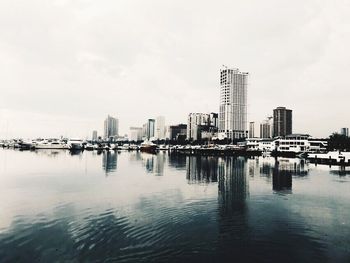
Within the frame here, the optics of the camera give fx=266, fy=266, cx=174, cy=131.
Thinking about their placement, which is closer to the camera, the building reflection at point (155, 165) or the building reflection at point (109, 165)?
the building reflection at point (155, 165)

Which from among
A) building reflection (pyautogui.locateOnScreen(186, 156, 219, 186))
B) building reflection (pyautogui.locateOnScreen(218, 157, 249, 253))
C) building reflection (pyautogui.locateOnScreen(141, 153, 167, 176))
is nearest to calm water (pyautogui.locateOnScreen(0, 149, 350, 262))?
building reflection (pyautogui.locateOnScreen(218, 157, 249, 253))

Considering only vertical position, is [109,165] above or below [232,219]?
below

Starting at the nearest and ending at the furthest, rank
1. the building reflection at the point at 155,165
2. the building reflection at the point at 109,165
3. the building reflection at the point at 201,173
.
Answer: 1. the building reflection at the point at 201,173
2. the building reflection at the point at 155,165
3. the building reflection at the point at 109,165

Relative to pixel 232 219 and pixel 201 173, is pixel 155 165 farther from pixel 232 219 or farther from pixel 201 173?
pixel 232 219

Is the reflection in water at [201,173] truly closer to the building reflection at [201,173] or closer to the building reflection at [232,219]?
the building reflection at [201,173]

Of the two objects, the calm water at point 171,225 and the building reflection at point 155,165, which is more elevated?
the calm water at point 171,225

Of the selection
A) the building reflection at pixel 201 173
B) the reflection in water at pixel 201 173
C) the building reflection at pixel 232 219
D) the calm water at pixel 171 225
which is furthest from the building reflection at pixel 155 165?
the calm water at pixel 171 225

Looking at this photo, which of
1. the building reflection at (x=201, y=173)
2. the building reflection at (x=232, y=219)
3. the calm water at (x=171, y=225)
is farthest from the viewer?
the building reflection at (x=201, y=173)

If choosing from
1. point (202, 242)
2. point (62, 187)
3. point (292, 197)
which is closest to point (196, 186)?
point (292, 197)

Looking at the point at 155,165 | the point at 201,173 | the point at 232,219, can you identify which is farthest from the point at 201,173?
the point at 232,219

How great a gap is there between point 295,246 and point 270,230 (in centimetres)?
396

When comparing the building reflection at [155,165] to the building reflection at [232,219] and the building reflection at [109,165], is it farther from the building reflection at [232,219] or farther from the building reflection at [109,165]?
the building reflection at [232,219]

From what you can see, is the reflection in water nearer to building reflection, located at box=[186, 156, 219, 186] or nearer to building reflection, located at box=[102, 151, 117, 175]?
building reflection, located at box=[186, 156, 219, 186]

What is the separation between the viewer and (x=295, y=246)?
21.2m
